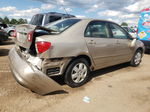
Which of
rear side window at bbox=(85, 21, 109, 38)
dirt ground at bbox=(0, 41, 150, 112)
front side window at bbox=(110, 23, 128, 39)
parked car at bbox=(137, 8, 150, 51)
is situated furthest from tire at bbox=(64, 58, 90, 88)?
parked car at bbox=(137, 8, 150, 51)

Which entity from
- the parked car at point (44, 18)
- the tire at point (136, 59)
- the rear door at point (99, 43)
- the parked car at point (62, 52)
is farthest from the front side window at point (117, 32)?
the parked car at point (44, 18)

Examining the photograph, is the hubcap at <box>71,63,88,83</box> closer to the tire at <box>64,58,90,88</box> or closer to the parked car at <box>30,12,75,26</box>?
the tire at <box>64,58,90,88</box>

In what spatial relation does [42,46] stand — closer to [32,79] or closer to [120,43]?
[32,79]

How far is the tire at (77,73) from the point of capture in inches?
130

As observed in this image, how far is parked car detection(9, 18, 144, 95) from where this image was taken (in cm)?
279

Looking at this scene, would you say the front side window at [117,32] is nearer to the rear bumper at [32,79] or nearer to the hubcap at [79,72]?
the hubcap at [79,72]

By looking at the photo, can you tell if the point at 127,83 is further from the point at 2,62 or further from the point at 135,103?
the point at 2,62

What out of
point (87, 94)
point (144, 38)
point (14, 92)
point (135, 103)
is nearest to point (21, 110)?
point (14, 92)

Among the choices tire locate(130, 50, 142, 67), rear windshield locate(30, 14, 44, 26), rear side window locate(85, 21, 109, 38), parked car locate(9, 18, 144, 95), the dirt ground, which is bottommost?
the dirt ground

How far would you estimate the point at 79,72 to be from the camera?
138 inches

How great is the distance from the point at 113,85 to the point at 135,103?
0.89 meters

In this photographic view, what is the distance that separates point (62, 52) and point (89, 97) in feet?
3.72

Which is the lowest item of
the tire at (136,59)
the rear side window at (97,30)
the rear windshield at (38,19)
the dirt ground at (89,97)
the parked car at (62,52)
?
the dirt ground at (89,97)

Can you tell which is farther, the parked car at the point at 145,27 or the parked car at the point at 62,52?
the parked car at the point at 145,27
